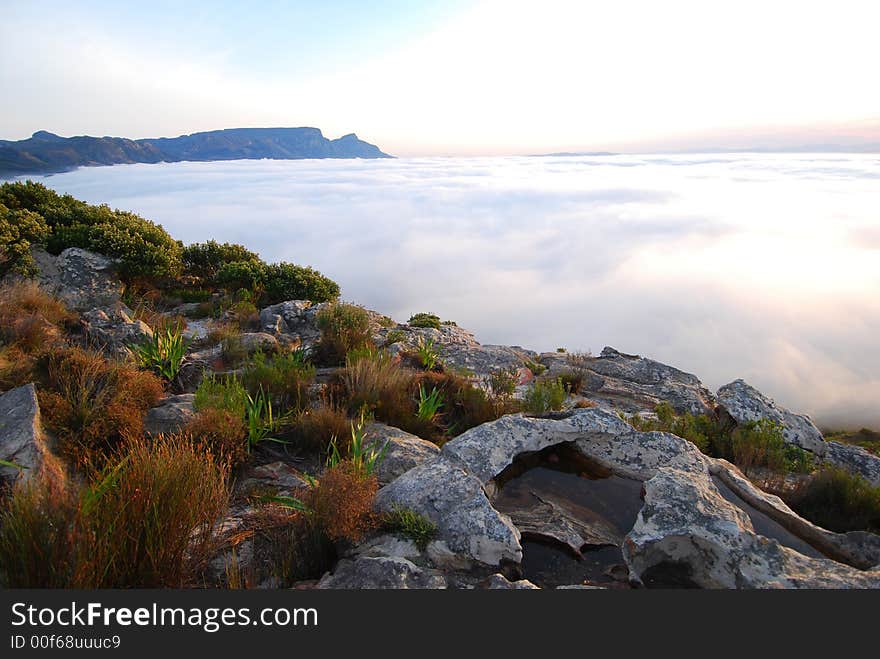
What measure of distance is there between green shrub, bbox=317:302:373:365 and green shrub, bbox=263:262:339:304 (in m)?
6.28

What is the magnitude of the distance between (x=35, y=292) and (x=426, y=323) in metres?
11.7

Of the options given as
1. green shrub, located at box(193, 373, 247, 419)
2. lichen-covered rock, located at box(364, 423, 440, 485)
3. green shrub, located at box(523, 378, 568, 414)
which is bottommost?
green shrub, located at box(523, 378, 568, 414)

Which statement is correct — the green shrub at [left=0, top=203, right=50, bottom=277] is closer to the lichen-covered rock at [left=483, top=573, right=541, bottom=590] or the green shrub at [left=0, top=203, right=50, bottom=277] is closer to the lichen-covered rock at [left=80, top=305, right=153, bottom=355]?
the lichen-covered rock at [left=80, top=305, right=153, bottom=355]

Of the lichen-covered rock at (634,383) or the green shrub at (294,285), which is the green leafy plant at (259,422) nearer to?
the lichen-covered rock at (634,383)

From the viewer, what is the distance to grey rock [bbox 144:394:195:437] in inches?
215

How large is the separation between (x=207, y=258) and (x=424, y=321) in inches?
322

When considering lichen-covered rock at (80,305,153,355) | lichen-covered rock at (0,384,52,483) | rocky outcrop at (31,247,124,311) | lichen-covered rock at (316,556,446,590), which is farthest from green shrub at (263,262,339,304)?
lichen-covered rock at (316,556,446,590)

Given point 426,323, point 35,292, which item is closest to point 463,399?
point 35,292

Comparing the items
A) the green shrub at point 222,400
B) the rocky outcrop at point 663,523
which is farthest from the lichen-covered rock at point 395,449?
the green shrub at point 222,400

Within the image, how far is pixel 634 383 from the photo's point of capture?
42.7ft

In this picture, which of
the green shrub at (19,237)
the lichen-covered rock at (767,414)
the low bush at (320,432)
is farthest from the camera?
the green shrub at (19,237)

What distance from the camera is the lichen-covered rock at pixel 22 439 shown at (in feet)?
13.4

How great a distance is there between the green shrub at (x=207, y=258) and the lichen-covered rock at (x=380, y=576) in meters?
15.3

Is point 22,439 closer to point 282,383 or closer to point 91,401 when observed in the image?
point 91,401
